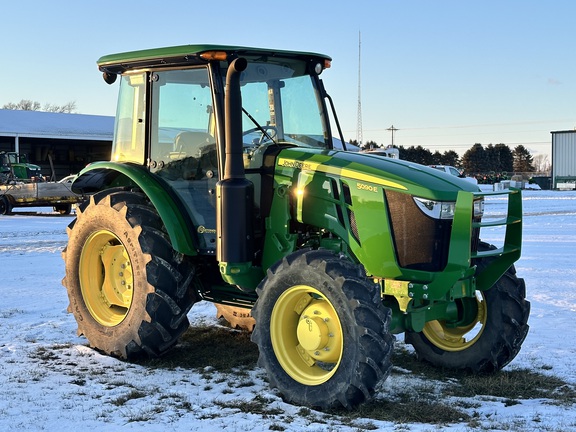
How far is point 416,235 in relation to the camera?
5234 millimetres

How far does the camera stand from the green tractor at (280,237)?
17.0 ft

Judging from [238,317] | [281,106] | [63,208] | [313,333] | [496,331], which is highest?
[281,106]

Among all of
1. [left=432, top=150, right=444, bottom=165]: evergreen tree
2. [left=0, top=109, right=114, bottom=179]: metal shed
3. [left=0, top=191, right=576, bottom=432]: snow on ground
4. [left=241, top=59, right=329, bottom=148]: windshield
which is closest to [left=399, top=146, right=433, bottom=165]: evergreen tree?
[left=432, top=150, right=444, bottom=165]: evergreen tree

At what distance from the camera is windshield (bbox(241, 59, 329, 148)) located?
6.19 meters

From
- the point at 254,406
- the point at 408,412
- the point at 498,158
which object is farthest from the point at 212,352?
the point at 498,158

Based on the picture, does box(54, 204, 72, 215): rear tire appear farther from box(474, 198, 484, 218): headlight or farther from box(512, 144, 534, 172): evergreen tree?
box(512, 144, 534, 172): evergreen tree

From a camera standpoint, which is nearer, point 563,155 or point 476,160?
point 563,155

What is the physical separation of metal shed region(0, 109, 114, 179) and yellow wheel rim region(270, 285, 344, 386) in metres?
35.0

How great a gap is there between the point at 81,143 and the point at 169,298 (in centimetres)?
4469

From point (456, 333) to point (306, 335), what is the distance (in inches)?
65.7

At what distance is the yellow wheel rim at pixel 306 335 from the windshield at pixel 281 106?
4.76 feet

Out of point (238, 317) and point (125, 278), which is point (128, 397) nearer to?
point (125, 278)

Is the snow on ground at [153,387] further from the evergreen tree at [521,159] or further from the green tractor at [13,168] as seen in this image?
the evergreen tree at [521,159]

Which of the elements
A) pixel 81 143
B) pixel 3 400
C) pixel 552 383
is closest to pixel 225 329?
pixel 3 400
